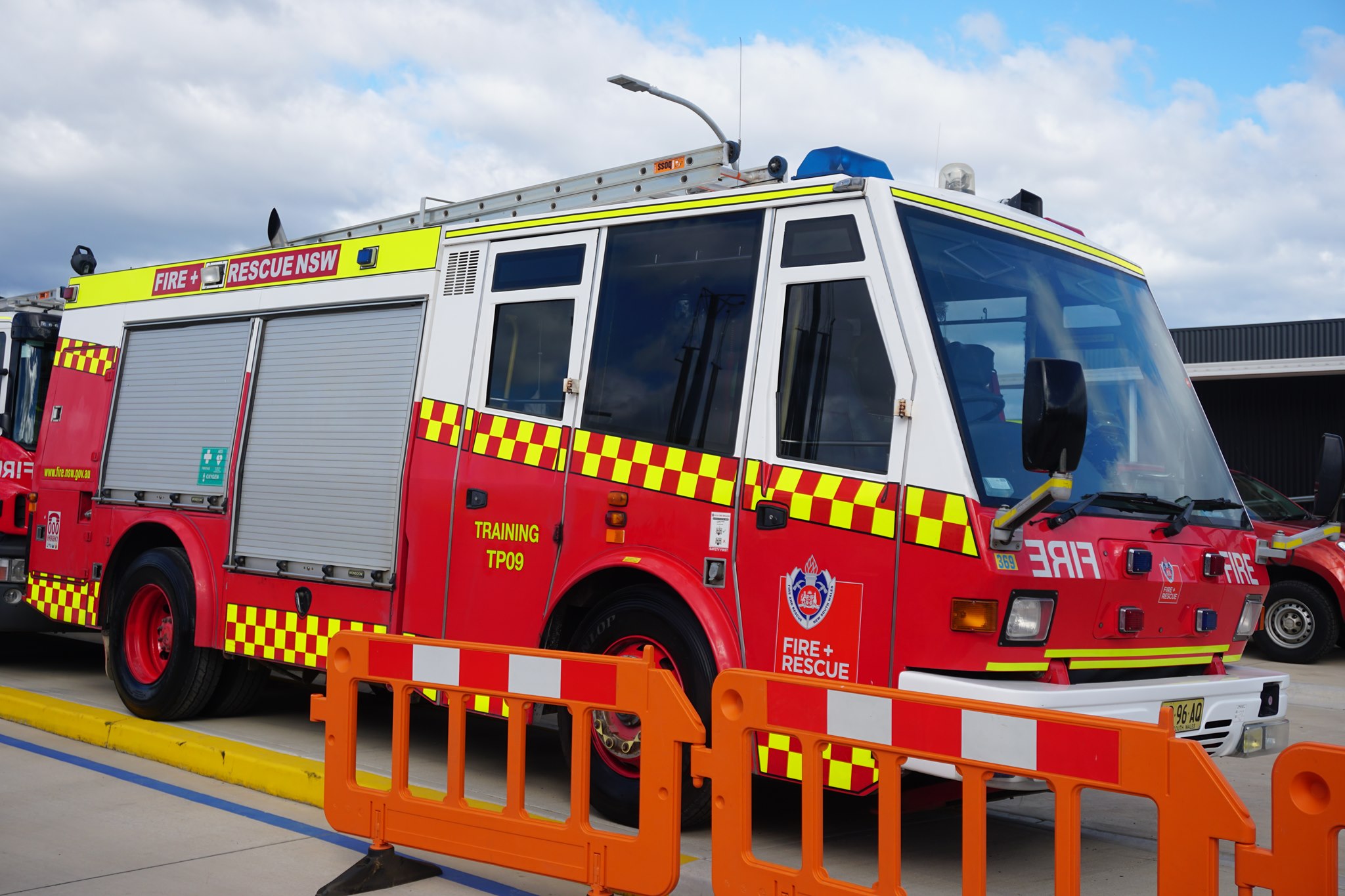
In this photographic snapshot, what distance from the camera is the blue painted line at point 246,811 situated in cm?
495

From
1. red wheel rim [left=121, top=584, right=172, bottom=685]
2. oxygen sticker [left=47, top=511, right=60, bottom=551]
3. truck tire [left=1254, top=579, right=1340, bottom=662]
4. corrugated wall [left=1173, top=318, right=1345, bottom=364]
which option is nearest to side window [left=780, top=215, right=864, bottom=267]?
red wheel rim [left=121, top=584, right=172, bottom=685]

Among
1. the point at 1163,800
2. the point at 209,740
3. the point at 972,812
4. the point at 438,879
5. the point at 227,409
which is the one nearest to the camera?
the point at 1163,800

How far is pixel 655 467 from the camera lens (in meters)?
5.57

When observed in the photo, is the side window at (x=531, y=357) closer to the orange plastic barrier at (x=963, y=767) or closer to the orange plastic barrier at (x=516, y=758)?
the orange plastic barrier at (x=516, y=758)

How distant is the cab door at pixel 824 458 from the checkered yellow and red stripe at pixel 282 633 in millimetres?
2479

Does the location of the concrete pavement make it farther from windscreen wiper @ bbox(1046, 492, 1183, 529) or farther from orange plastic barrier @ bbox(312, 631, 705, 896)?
windscreen wiper @ bbox(1046, 492, 1183, 529)

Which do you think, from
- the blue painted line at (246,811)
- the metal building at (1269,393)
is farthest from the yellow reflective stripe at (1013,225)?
the metal building at (1269,393)

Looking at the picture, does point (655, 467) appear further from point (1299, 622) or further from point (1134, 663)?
point (1299, 622)

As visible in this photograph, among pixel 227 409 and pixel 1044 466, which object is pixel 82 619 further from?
pixel 1044 466

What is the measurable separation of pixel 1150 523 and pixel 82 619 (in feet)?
22.8

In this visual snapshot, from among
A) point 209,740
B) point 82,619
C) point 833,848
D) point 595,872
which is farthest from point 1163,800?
point 82,619

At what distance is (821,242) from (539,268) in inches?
66.8

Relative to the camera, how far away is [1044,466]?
165 inches

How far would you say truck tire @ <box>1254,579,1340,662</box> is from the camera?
39.8 feet
